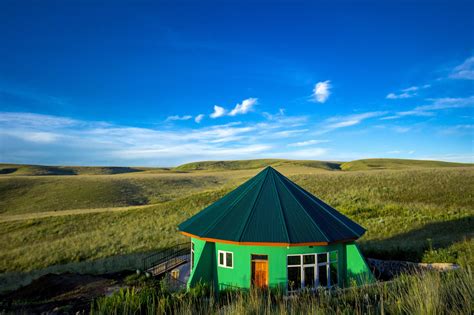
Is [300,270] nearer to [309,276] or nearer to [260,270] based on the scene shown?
[309,276]

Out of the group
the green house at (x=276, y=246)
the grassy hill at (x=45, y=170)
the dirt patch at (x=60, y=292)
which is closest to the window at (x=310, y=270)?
the green house at (x=276, y=246)

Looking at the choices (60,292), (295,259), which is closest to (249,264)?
(295,259)

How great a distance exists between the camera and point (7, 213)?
1965 inches

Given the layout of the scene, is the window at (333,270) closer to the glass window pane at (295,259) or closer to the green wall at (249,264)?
the green wall at (249,264)

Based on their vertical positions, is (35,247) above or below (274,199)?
→ below

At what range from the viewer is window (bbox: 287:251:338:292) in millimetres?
13672

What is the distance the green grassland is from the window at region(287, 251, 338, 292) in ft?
20.9

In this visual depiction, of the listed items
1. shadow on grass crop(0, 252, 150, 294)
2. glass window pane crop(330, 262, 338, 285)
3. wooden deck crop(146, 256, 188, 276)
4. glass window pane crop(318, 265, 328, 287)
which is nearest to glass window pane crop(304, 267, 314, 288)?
glass window pane crop(318, 265, 328, 287)

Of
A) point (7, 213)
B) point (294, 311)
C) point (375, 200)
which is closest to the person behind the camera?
→ point (294, 311)

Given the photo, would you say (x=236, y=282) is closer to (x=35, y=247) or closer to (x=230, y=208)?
(x=230, y=208)

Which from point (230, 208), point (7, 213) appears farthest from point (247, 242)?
point (7, 213)

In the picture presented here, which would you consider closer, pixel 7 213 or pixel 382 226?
pixel 382 226

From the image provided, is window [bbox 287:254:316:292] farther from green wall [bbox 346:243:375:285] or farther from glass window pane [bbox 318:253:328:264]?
green wall [bbox 346:243:375:285]

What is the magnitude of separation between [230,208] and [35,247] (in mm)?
24998
